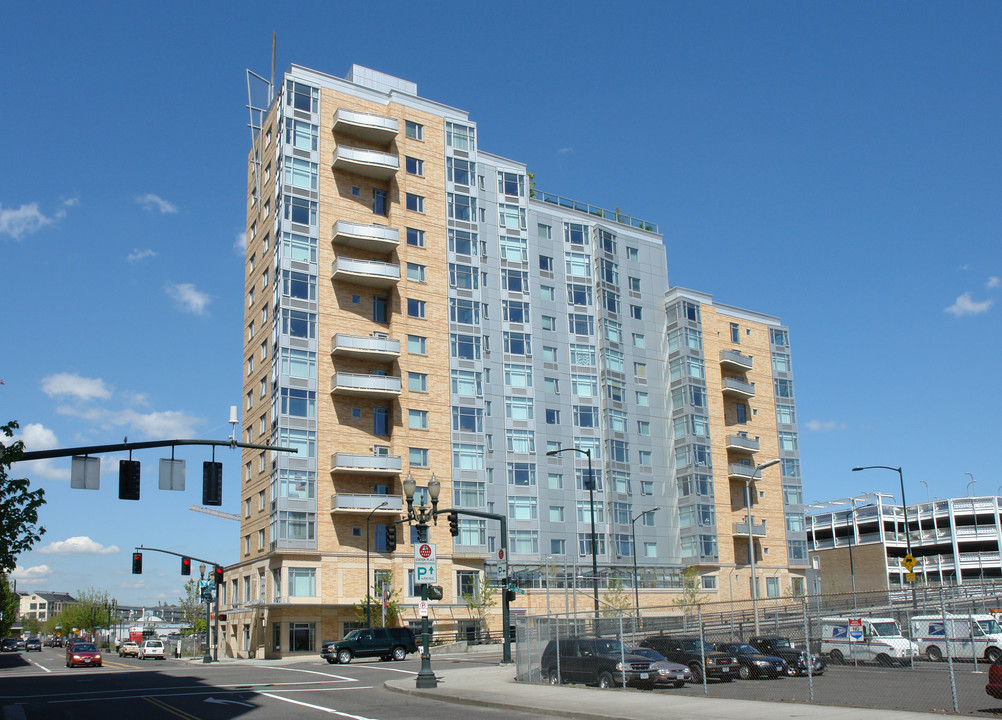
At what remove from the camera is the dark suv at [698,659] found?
27.9m

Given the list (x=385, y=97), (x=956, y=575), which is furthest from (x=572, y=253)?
(x=956, y=575)

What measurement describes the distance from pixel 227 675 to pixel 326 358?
31.8 m

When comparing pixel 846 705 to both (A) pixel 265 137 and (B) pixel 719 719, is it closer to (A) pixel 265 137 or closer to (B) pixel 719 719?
(B) pixel 719 719

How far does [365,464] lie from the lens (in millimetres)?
65438

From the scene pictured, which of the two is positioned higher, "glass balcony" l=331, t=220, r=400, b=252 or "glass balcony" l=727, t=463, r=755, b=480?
"glass balcony" l=331, t=220, r=400, b=252

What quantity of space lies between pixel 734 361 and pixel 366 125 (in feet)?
140

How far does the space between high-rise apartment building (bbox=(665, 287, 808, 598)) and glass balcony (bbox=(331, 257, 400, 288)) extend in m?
31.0

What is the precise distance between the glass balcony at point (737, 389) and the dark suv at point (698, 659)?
61.5 m

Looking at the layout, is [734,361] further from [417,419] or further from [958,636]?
[958,636]

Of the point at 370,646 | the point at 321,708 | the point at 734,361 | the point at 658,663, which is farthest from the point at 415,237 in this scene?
the point at 321,708

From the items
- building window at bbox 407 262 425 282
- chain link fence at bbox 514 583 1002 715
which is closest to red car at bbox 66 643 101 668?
building window at bbox 407 262 425 282

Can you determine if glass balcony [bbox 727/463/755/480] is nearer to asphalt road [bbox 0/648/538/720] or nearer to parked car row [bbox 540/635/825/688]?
asphalt road [bbox 0/648/538/720]

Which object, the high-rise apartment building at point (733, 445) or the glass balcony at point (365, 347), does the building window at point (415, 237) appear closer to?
the glass balcony at point (365, 347)

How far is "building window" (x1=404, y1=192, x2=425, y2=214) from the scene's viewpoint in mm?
73875
